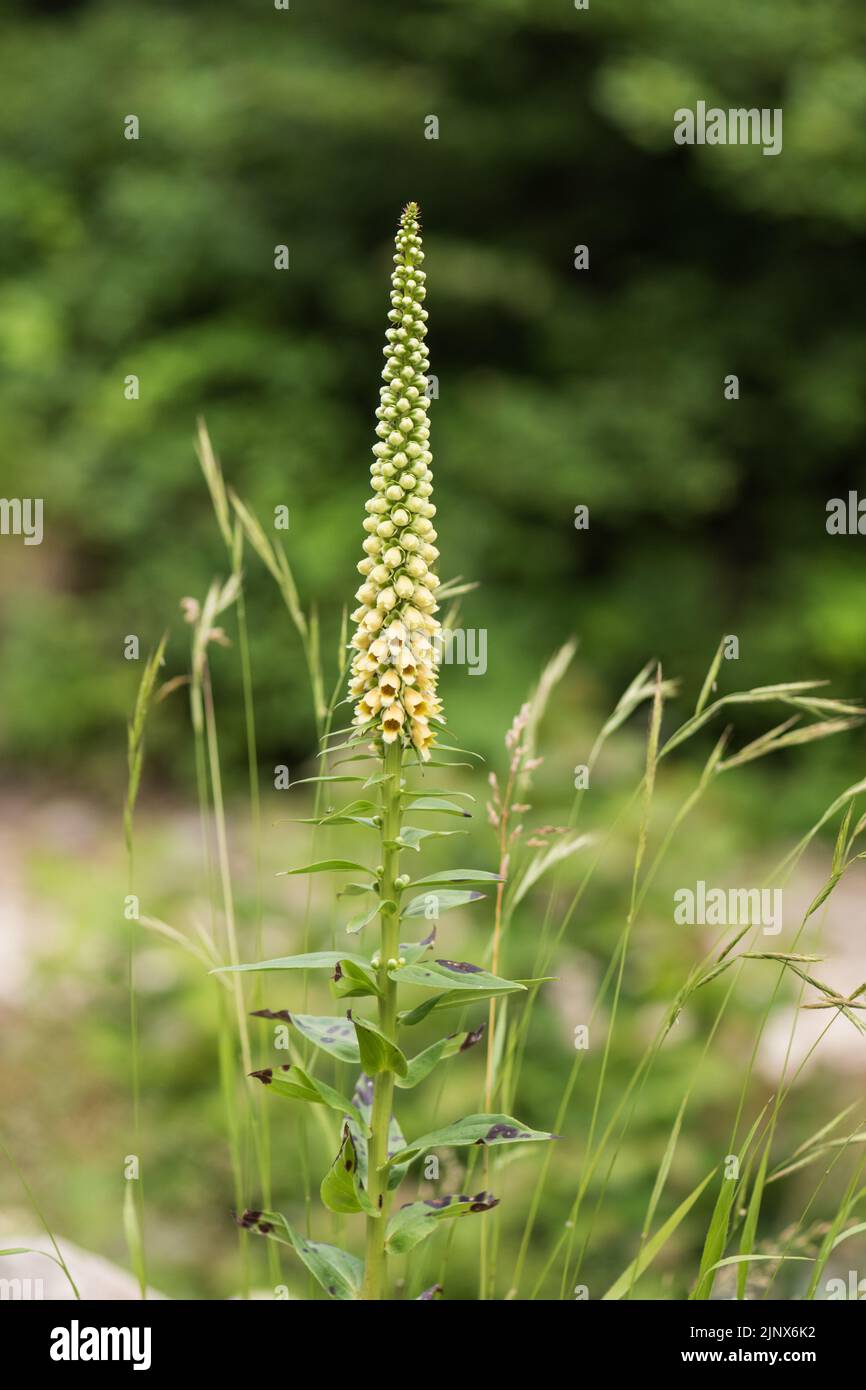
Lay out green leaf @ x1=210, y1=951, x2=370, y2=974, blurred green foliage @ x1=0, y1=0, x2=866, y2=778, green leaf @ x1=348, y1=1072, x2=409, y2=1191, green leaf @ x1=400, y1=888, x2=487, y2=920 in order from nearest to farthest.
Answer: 1. green leaf @ x1=210, y1=951, x2=370, y2=974
2. green leaf @ x1=400, y1=888, x2=487, y2=920
3. green leaf @ x1=348, y1=1072, x2=409, y2=1191
4. blurred green foliage @ x1=0, y1=0, x2=866, y2=778

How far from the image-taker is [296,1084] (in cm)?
140

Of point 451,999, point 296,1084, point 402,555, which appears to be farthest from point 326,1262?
point 402,555

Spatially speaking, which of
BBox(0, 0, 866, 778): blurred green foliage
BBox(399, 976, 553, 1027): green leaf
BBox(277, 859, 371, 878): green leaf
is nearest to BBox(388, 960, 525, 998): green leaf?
BBox(399, 976, 553, 1027): green leaf

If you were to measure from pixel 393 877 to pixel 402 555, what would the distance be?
0.38 metres

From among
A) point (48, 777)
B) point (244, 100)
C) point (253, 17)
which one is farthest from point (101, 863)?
point (253, 17)

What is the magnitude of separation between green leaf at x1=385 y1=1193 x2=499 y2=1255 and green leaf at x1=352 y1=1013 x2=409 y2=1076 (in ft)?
0.53

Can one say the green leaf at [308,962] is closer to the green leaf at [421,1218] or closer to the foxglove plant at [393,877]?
the foxglove plant at [393,877]

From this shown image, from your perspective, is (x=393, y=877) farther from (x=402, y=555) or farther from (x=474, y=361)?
(x=474, y=361)

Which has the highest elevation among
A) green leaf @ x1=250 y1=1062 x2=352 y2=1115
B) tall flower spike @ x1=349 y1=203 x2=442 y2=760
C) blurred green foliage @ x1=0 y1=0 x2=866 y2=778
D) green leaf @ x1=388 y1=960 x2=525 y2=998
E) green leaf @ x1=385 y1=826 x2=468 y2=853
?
blurred green foliage @ x1=0 y1=0 x2=866 y2=778

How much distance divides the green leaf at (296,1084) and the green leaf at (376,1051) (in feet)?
0.18

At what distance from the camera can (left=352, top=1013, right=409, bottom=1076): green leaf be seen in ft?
4.38

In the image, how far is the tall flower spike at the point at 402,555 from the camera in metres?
1.40

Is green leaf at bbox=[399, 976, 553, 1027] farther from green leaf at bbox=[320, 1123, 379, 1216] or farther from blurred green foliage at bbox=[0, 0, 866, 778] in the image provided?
blurred green foliage at bbox=[0, 0, 866, 778]

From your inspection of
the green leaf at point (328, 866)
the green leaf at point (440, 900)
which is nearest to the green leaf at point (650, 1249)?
the green leaf at point (440, 900)
